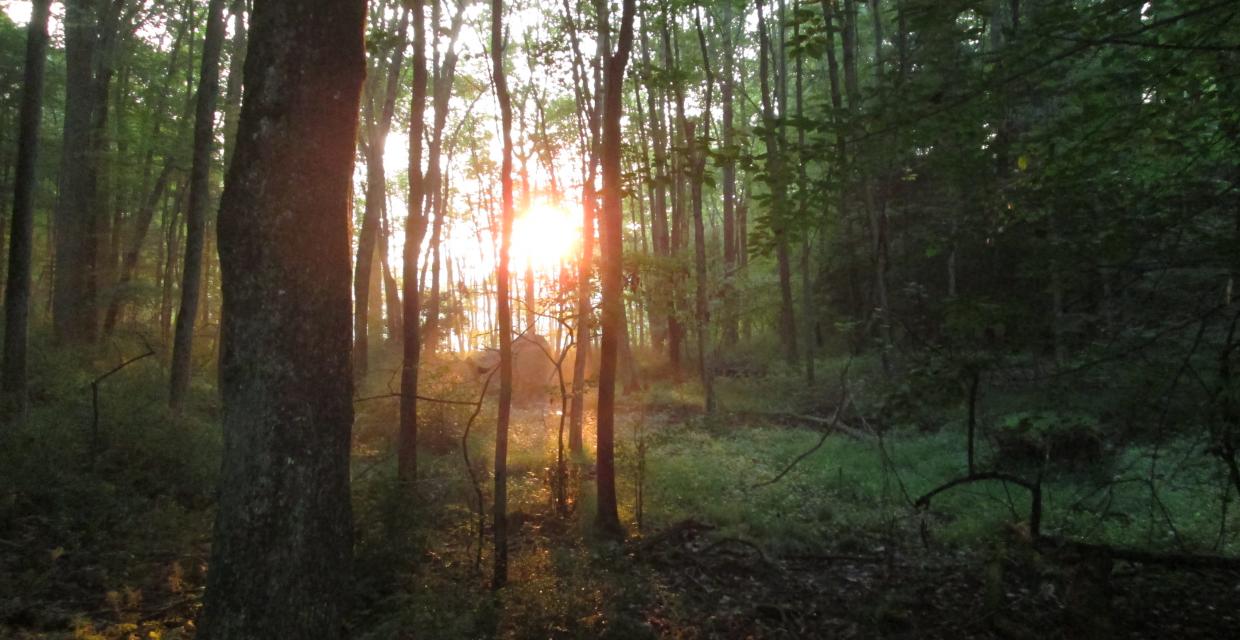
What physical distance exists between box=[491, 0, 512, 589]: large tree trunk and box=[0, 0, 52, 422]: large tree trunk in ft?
23.4

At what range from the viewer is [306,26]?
13.4 ft

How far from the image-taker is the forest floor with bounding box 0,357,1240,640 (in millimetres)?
5977

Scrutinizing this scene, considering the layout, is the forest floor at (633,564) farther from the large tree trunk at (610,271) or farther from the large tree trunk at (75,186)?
the large tree trunk at (75,186)

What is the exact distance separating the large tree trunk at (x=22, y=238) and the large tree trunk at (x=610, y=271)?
8109 millimetres

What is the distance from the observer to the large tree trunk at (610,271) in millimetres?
8609

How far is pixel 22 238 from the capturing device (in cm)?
1049

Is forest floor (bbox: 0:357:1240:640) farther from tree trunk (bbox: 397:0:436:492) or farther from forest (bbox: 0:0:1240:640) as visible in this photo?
tree trunk (bbox: 397:0:436:492)

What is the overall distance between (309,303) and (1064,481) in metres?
10.5

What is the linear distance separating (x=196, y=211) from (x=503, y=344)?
311 inches

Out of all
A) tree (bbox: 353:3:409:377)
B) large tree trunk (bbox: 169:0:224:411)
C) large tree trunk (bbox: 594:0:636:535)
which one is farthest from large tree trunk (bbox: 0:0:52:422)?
large tree trunk (bbox: 594:0:636:535)

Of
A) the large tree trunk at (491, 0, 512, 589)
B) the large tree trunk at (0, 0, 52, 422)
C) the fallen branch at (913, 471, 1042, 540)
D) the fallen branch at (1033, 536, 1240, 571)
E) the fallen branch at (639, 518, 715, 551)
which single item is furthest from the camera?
the large tree trunk at (0, 0, 52, 422)

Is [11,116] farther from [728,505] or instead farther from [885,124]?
[885,124]

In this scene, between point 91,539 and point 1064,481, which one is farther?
point 1064,481

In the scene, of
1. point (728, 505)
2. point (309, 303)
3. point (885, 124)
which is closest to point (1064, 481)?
point (728, 505)
